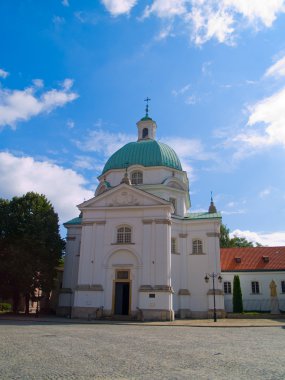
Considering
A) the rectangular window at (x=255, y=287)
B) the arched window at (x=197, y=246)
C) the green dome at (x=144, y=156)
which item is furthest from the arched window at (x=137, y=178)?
the rectangular window at (x=255, y=287)

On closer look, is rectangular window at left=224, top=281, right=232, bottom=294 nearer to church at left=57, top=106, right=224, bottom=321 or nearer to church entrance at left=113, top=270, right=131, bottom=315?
church at left=57, top=106, right=224, bottom=321

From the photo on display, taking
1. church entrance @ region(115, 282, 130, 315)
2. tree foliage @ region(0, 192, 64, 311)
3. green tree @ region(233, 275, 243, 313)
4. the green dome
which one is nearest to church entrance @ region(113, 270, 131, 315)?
church entrance @ region(115, 282, 130, 315)

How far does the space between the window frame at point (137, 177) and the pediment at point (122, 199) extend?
15.6 ft

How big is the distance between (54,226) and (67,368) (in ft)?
90.4

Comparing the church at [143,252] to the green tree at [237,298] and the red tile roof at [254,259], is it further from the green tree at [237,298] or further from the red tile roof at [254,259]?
the red tile roof at [254,259]

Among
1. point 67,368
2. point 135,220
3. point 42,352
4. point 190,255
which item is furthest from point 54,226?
point 67,368

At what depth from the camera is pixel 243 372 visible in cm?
882

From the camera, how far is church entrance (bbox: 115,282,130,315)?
30344 mm

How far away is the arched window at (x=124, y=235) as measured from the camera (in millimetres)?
31859

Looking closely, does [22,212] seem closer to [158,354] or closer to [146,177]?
[146,177]

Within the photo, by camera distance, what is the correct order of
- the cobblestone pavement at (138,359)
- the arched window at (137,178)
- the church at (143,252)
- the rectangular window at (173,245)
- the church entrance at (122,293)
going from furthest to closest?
the arched window at (137,178) < the rectangular window at (173,245) < the church entrance at (122,293) < the church at (143,252) < the cobblestone pavement at (138,359)

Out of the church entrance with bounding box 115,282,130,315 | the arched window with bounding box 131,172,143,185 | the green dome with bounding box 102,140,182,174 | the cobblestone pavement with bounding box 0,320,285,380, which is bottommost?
the cobblestone pavement with bounding box 0,320,285,380

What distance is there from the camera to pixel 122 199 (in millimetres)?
32656

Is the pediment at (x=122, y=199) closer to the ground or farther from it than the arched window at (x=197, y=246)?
farther from it
